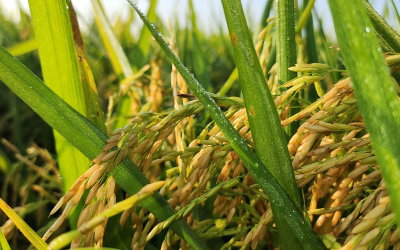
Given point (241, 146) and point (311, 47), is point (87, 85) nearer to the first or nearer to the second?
point (241, 146)

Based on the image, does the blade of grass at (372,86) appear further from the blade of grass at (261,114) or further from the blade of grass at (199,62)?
the blade of grass at (199,62)

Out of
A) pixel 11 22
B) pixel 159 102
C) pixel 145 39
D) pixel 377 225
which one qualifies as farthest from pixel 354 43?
pixel 11 22

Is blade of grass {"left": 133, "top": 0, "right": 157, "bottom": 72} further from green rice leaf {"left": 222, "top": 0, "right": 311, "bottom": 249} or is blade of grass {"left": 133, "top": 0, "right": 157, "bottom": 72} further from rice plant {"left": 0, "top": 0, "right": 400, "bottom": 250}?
green rice leaf {"left": 222, "top": 0, "right": 311, "bottom": 249}

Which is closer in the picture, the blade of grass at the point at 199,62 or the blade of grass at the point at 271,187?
the blade of grass at the point at 271,187

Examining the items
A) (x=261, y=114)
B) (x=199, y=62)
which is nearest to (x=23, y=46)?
(x=199, y=62)

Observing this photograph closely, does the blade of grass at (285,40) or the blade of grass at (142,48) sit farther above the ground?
the blade of grass at (142,48)

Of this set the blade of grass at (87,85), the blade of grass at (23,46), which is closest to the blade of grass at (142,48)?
the blade of grass at (23,46)
